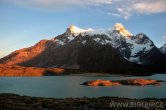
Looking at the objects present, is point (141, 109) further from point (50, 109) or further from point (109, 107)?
point (50, 109)

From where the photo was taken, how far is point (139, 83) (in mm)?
178375

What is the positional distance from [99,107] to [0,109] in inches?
614

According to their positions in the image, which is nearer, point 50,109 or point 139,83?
point 50,109

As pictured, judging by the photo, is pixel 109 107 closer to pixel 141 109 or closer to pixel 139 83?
pixel 141 109

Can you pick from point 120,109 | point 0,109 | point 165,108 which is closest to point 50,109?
point 0,109

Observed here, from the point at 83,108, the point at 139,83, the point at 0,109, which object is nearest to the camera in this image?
the point at 0,109

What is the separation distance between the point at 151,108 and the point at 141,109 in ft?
6.24

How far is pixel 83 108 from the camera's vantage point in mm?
51969

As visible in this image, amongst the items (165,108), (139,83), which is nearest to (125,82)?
(139,83)

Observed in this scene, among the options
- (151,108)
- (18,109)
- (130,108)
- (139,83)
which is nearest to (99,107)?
(130,108)

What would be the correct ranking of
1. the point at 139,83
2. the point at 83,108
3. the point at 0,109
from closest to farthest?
the point at 0,109, the point at 83,108, the point at 139,83

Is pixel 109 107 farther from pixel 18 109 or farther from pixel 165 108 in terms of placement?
pixel 18 109

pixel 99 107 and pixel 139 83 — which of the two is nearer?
pixel 99 107

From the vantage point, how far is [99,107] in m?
53.3
